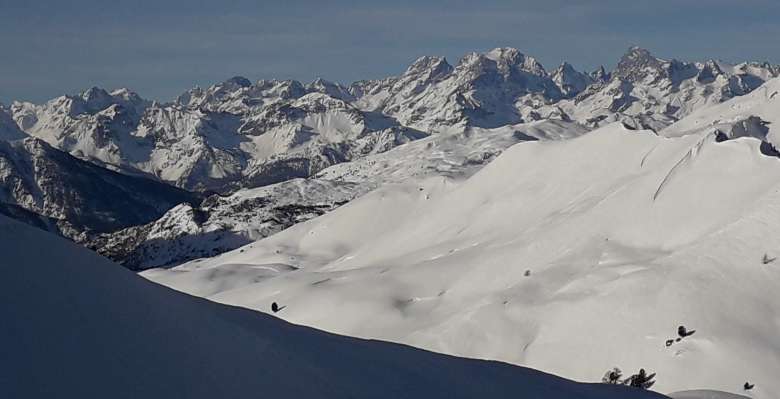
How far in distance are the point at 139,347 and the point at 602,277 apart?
3350 centimetres

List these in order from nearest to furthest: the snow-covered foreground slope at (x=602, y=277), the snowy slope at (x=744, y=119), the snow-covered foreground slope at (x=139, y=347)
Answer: the snow-covered foreground slope at (x=139, y=347) → the snow-covered foreground slope at (x=602, y=277) → the snowy slope at (x=744, y=119)

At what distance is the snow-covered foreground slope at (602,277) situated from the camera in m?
34.8

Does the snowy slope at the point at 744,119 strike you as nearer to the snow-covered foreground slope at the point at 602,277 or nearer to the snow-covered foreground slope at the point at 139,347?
the snow-covered foreground slope at the point at 602,277

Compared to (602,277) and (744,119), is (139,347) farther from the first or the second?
(744,119)

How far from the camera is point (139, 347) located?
12383 mm

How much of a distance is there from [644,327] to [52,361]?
29.8 m

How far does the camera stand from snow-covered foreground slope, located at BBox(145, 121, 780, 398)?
114 feet

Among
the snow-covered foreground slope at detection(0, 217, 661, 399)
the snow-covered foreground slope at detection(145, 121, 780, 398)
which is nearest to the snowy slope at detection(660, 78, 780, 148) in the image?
the snow-covered foreground slope at detection(145, 121, 780, 398)

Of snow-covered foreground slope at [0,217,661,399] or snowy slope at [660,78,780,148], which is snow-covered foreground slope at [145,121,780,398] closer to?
snowy slope at [660,78,780,148]

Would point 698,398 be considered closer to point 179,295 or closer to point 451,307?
point 179,295

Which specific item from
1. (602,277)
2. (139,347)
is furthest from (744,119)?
(139,347)

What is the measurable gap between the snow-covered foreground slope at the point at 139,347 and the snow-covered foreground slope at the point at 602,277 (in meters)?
20.2

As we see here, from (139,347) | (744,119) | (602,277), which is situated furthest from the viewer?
(744,119)

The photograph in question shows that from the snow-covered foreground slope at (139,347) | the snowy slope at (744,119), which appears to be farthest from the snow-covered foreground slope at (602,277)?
the snow-covered foreground slope at (139,347)
